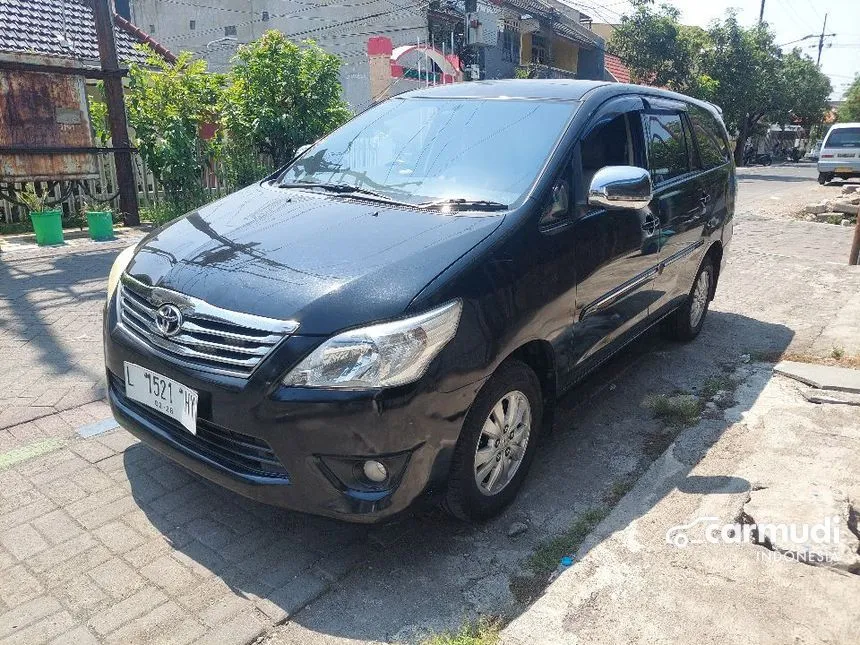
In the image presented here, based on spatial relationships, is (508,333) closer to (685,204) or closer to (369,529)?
(369,529)

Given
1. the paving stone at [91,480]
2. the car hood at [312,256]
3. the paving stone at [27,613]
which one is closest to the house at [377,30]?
the car hood at [312,256]

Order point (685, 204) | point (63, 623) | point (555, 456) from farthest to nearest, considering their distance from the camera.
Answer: point (685, 204), point (555, 456), point (63, 623)

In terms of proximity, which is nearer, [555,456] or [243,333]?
[243,333]

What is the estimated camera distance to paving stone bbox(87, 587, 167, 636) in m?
2.31

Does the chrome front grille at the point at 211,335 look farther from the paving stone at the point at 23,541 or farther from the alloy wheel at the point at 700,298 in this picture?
the alloy wheel at the point at 700,298

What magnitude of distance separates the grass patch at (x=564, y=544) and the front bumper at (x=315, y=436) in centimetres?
54

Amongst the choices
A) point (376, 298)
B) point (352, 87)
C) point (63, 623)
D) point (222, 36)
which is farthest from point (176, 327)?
point (222, 36)

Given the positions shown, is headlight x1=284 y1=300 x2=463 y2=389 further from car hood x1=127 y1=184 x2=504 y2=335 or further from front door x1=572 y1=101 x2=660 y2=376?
front door x1=572 y1=101 x2=660 y2=376

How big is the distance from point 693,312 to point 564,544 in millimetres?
3048

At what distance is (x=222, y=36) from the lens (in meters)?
23.8

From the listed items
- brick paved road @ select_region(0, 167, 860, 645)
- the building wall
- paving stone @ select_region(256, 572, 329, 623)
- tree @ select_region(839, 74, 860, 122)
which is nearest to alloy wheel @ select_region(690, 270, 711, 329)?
brick paved road @ select_region(0, 167, 860, 645)

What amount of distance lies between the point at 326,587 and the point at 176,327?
3.71ft

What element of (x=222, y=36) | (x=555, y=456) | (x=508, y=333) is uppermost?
(x=222, y=36)

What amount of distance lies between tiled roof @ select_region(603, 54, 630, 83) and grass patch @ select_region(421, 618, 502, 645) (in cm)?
3291
